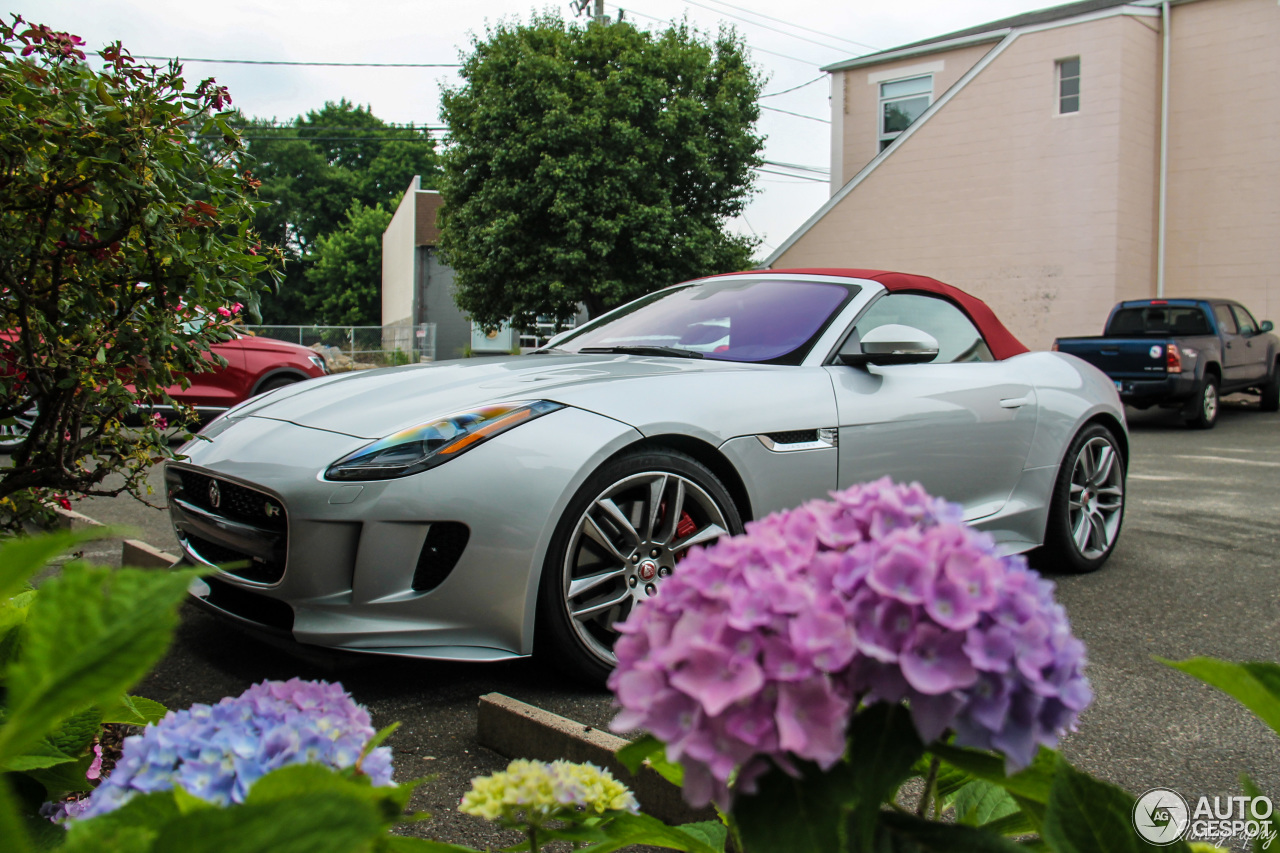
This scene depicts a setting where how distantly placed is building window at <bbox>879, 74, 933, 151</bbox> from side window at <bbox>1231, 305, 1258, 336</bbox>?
8521mm

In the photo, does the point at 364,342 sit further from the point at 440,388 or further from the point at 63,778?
the point at 63,778

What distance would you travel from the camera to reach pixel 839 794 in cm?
69

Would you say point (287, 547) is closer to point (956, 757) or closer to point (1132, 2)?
point (956, 757)

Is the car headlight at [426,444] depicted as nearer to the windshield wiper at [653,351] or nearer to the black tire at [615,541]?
the black tire at [615,541]

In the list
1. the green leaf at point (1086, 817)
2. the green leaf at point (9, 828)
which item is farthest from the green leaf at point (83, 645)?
the green leaf at point (1086, 817)

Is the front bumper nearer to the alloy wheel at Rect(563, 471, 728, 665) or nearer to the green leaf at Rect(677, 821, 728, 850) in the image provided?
the alloy wheel at Rect(563, 471, 728, 665)

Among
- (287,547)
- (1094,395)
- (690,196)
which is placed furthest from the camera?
(690,196)

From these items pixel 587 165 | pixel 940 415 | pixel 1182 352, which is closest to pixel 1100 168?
pixel 1182 352

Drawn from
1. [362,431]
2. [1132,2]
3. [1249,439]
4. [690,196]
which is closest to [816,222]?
[690,196]

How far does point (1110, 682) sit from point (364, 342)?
113 feet

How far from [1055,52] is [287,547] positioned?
62.0 ft

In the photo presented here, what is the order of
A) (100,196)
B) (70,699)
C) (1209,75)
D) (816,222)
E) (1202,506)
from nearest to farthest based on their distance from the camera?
(70,699) < (100,196) < (1202,506) < (1209,75) < (816,222)

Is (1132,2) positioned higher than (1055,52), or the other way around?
(1132,2)

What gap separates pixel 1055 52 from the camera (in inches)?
701
